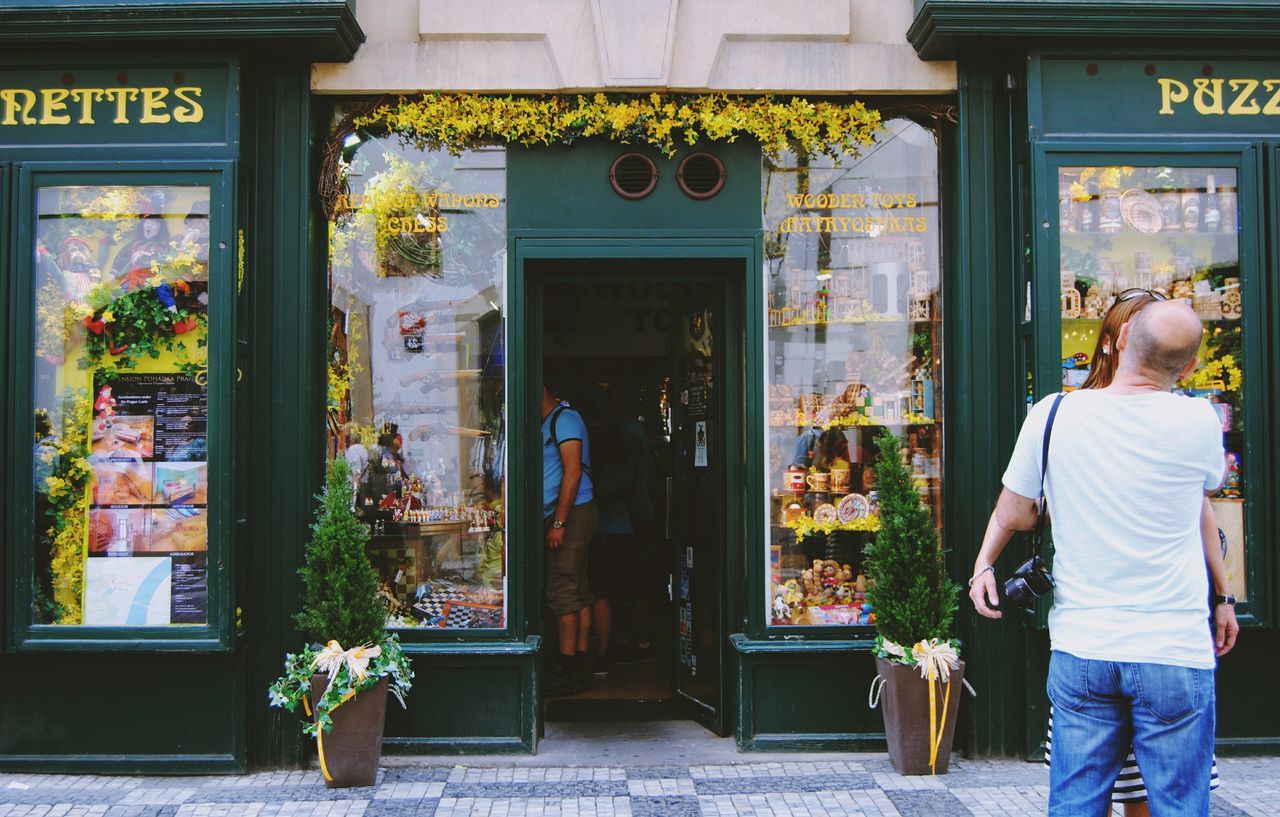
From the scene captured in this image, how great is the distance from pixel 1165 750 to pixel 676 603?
3757 millimetres

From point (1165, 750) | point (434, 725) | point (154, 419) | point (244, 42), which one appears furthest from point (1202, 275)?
point (154, 419)

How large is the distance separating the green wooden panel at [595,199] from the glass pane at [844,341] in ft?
0.95

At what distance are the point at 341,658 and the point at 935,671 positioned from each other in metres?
2.80

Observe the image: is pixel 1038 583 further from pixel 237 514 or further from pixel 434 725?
pixel 237 514

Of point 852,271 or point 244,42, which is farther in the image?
point 852,271

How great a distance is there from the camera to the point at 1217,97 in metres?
5.29

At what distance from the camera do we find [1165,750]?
9.05 ft

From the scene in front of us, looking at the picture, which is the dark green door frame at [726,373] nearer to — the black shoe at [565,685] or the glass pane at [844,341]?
the glass pane at [844,341]

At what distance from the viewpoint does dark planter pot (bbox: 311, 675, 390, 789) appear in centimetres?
479

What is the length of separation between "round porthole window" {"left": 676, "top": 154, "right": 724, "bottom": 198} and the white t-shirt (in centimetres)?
295

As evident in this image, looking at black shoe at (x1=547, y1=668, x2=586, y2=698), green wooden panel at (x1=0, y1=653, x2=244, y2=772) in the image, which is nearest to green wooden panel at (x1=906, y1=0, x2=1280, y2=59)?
black shoe at (x1=547, y1=668, x2=586, y2=698)

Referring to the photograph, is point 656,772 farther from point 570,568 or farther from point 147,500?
point 147,500

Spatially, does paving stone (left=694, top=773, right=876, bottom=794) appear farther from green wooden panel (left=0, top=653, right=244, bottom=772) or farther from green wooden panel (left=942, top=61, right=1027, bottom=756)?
green wooden panel (left=0, top=653, right=244, bottom=772)

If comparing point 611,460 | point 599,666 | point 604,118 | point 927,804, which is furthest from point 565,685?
point 604,118
